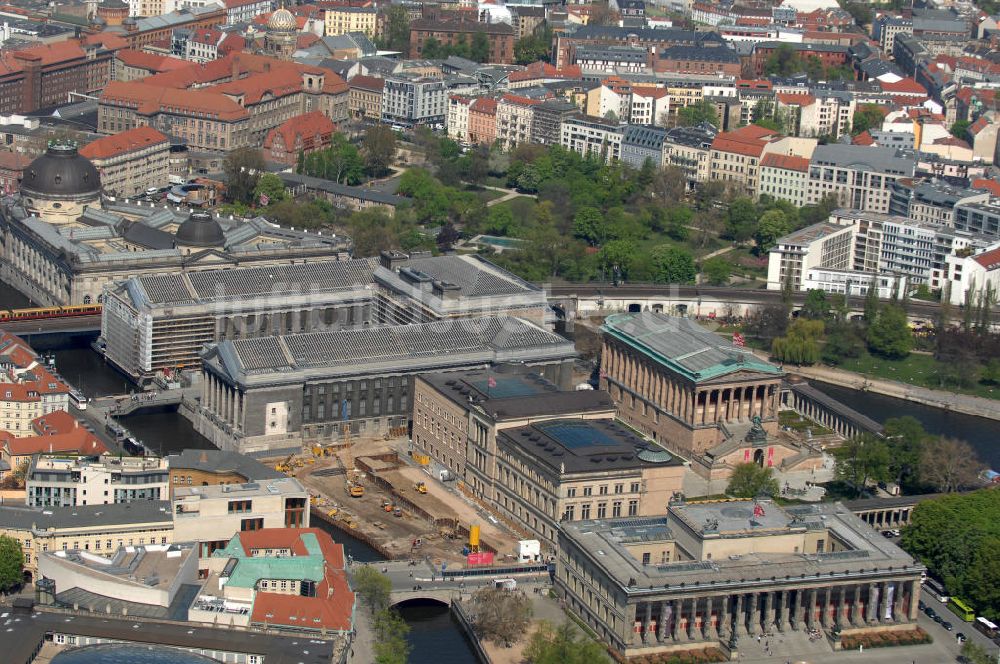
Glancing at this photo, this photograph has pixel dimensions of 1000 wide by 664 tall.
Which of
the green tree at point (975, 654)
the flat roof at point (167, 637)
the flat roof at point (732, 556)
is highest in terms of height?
the flat roof at point (732, 556)

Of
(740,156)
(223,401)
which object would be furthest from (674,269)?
(223,401)

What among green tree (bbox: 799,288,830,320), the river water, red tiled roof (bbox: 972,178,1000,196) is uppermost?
red tiled roof (bbox: 972,178,1000,196)

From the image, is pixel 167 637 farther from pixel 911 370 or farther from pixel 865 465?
pixel 911 370

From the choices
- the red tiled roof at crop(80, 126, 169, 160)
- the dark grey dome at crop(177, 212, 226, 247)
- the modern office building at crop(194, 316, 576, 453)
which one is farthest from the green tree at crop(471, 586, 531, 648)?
the red tiled roof at crop(80, 126, 169, 160)

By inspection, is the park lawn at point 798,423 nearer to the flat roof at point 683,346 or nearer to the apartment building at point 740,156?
the flat roof at point 683,346

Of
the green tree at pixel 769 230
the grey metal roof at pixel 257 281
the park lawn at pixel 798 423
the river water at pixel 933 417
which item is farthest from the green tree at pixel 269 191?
the park lawn at pixel 798 423

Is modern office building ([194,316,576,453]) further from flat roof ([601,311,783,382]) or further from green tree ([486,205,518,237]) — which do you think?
green tree ([486,205,518,237])

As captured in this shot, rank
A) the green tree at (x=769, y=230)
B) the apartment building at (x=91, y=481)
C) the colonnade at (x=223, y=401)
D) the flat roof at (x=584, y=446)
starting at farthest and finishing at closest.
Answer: the green tree at (x=769, y=230) → the colonnade at (x=223, y=401) → the flat roof at (x=584, y=446) → the apartment building at (x=91, y=481)
